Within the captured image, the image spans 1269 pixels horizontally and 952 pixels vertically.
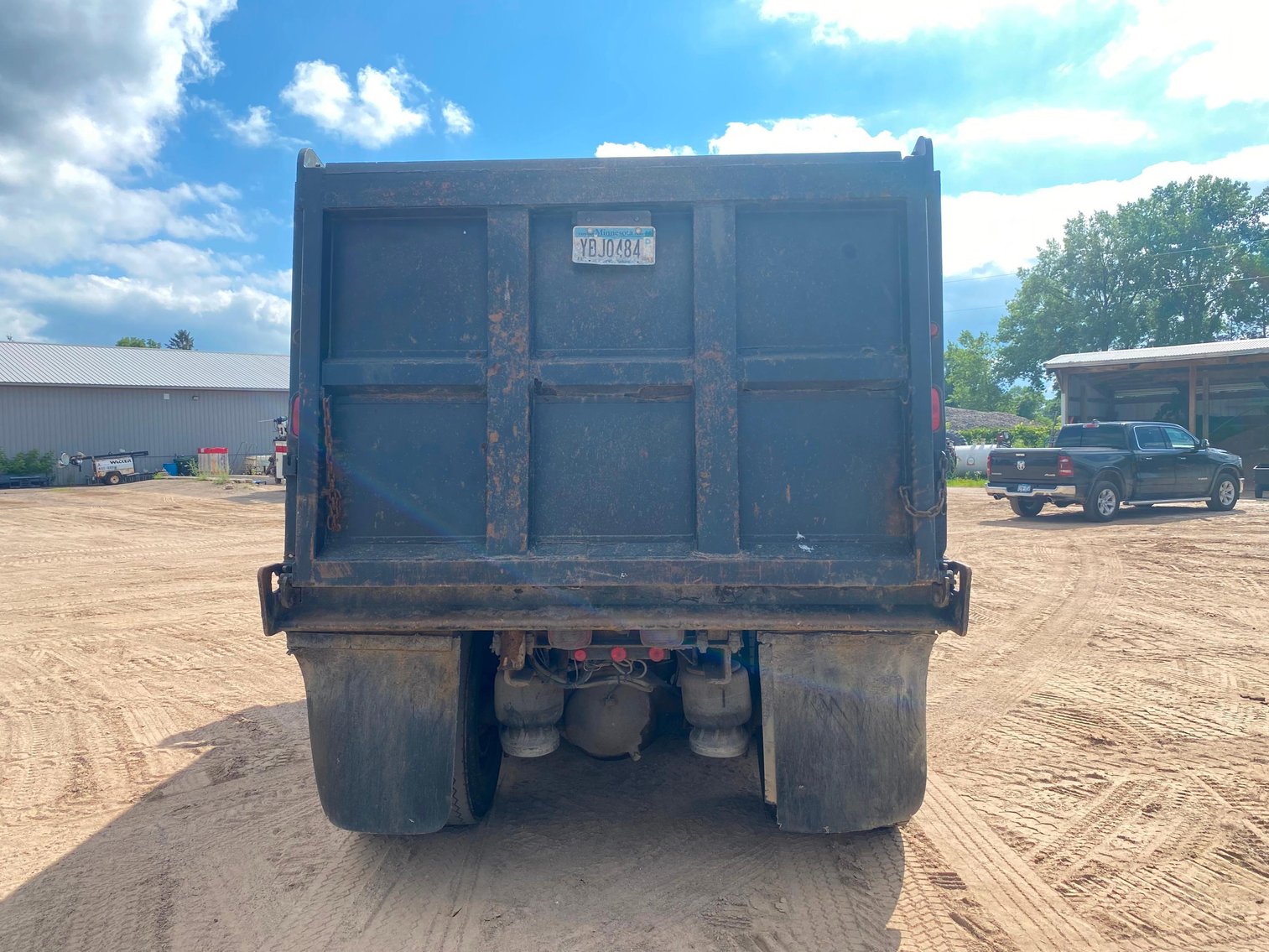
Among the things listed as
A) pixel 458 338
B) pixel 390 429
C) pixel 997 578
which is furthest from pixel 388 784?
pixel 997 578

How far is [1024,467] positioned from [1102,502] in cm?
156

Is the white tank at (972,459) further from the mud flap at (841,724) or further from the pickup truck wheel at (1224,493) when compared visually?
the mud flap at (841,724)

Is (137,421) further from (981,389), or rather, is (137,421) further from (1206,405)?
(981,389)

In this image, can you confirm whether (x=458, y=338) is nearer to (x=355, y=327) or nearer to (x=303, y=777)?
(x=355, y=327)

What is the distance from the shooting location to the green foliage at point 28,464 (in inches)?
1320

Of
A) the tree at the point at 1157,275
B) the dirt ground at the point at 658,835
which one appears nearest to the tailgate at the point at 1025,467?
the dirt ground at the point at 658,835

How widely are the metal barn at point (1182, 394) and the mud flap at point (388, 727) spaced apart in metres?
27.1

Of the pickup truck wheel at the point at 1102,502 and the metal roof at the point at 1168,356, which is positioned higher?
the metal roof at the point at 1168,356

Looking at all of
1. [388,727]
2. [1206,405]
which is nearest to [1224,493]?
[1206,405]

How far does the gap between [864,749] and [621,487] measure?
134 centimetres

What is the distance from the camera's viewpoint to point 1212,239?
54.2m

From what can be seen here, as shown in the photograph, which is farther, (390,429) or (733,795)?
(733,795)

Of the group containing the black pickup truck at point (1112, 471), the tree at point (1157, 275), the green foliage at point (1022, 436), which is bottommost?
the black pickup truck at point (1112, 471)

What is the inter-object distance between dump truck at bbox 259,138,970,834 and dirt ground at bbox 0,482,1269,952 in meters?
0.40
